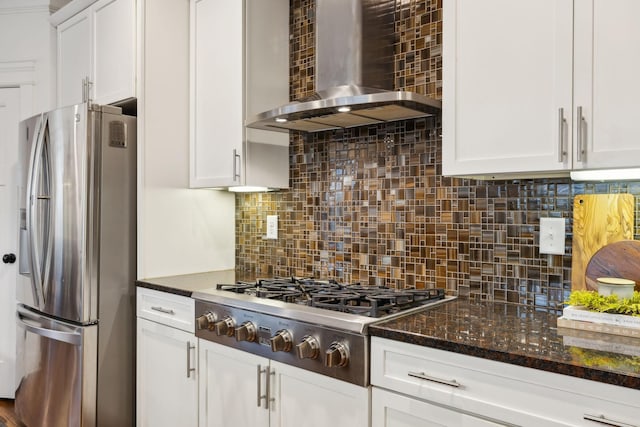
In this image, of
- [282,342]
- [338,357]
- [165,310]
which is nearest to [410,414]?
[338,357]

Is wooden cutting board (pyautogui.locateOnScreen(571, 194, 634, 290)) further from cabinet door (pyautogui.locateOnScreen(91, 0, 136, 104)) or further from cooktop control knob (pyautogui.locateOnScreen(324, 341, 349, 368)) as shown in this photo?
cabinet door (pyautogui.locateOnScreen(91, 0, 136, 104))

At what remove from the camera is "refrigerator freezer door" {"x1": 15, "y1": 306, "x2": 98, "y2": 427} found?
2.40 meters

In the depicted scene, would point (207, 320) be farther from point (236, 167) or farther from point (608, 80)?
point (608, 80)

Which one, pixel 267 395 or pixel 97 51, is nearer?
pixel 267 395

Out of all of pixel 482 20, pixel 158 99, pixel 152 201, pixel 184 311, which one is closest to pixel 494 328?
pixel 482 20

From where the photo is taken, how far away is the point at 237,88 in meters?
2.44

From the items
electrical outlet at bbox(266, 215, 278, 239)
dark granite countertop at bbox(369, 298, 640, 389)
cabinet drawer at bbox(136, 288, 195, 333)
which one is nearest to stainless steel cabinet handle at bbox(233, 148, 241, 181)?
electrical outlet at bbox(266, 215, 278, 239)

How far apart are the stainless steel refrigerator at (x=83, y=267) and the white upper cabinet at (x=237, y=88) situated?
0.39 meters

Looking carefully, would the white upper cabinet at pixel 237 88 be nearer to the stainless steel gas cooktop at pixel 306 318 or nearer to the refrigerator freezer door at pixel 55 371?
the stainless steel gas cooktop at pixel 306 318

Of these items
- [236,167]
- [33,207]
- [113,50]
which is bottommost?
[33,207]

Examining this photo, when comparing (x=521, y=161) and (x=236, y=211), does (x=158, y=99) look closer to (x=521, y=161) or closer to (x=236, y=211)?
(x=236, y=211)

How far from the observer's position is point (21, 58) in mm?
3443

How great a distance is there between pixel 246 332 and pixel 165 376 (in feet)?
2.37

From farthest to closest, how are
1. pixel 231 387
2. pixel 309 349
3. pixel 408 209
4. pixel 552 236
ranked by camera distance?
1. pixel 408 209
2. pixel 231 387
3. pixel 552 236
4. pixel 309 349
